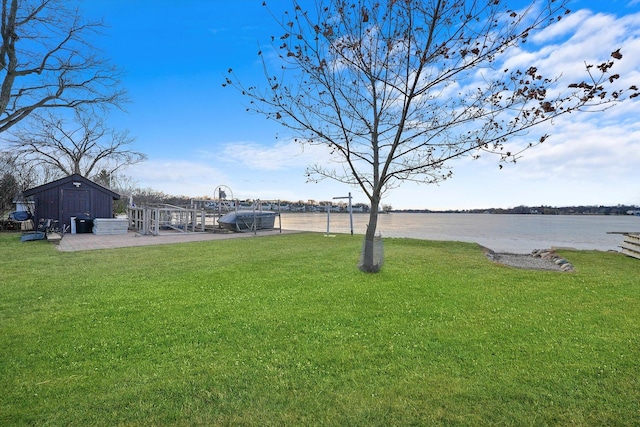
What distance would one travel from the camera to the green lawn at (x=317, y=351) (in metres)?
2.19

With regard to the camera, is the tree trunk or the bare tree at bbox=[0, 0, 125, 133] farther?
the bare tree at bbox=[0, 0, 125, 133]

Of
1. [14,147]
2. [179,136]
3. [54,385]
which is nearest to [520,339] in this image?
[54,385]

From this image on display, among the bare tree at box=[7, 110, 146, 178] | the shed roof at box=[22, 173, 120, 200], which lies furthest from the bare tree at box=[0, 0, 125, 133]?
the bare tree at box=[7, 110, 146, 178]

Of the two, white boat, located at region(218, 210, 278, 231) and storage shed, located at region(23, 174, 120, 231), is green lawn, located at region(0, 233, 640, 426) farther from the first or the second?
storage shed, located at region(23, 174, 120, 231)

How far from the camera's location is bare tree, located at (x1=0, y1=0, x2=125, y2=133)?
13.2 m

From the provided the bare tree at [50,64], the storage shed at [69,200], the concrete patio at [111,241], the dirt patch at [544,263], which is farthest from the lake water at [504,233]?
the bare tree at [50,64]

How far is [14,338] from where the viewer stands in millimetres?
3307

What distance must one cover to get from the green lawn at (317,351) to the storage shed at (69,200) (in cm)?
1275

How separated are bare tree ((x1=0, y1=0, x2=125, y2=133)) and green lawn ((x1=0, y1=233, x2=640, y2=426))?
1242 centimetres

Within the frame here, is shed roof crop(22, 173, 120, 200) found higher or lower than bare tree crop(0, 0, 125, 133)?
lower

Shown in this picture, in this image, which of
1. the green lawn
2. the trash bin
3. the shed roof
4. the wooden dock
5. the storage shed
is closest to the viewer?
the green lawn

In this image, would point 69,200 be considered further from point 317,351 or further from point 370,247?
point 317,351

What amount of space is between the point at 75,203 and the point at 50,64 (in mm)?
6624

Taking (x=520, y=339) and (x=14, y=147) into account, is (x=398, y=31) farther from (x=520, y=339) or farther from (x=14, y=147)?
(x=14, y=147)
